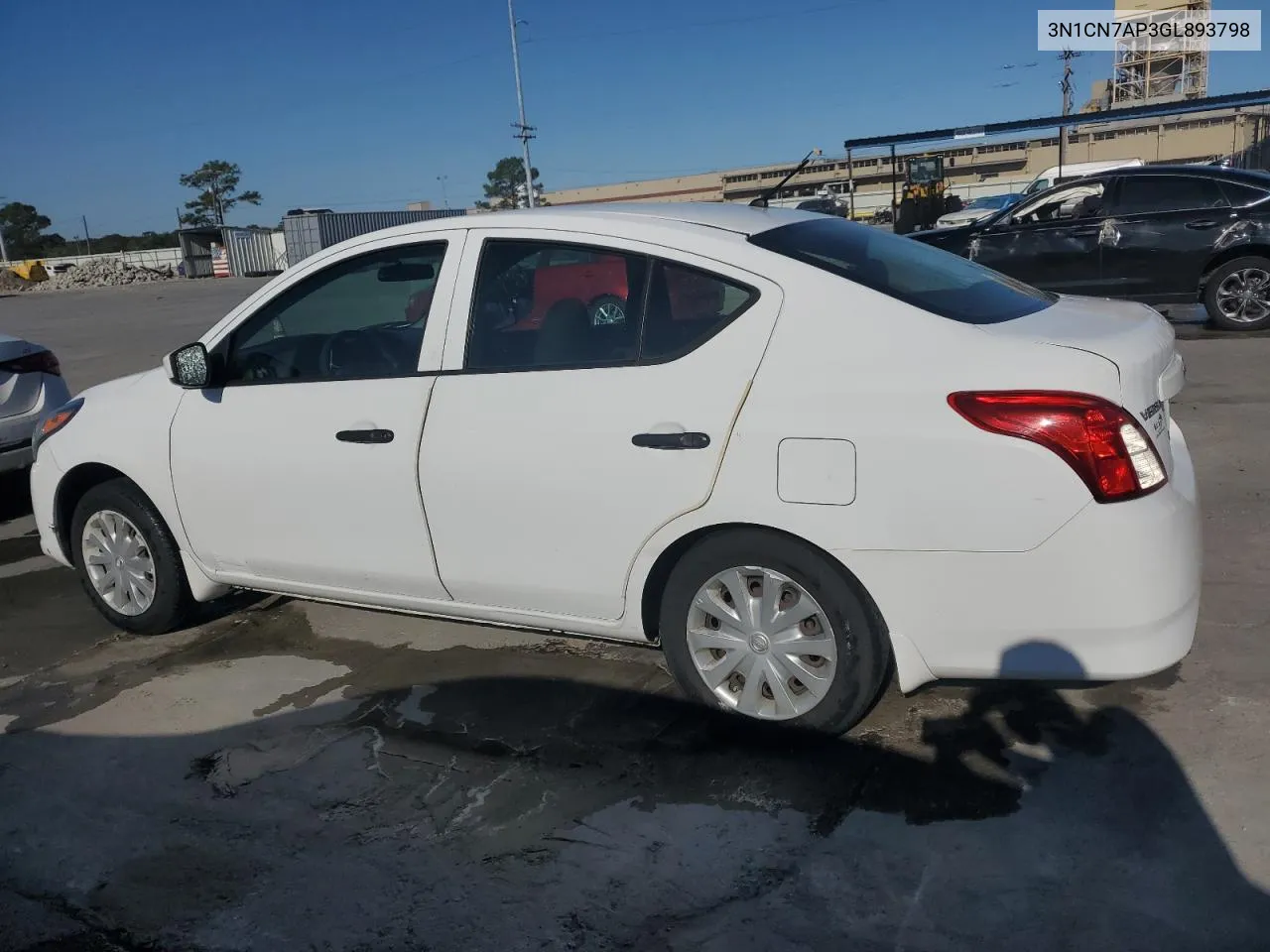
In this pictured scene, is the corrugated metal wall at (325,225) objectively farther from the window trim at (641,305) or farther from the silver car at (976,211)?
the window trim at (641,305)

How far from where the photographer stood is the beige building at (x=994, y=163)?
50.1 m

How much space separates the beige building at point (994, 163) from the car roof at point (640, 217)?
1164 inches

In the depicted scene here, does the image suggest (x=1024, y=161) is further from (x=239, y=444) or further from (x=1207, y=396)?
(x=239, y=444)

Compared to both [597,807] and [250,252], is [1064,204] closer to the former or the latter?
[597,807]

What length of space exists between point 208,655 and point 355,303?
1644mm

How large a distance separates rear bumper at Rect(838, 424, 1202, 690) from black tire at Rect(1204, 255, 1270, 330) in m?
9.06

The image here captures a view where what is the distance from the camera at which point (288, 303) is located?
417cm

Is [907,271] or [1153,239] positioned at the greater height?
[1153,239]

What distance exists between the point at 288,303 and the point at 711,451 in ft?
6.53

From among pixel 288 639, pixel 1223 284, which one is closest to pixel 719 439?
pixel 288 639

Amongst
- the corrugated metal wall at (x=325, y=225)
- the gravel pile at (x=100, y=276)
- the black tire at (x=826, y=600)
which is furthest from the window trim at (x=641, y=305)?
the gravel pile at (x=100, y=276)

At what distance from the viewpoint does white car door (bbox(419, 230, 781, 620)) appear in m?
3.20

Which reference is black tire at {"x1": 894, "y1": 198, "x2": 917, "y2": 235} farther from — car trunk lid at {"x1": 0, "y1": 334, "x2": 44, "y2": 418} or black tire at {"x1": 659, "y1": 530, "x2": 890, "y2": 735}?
black tire at {"x1": 659, "y1": 530, "x2": 890, "y2": 735}

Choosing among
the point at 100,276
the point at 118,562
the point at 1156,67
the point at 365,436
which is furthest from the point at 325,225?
the point at 1156,67
